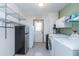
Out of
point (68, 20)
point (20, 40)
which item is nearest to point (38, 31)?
point (20, 40)

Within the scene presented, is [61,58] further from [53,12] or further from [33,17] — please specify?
[33,17]

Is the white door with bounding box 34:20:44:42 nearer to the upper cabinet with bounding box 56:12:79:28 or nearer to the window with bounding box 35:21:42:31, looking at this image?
the window with bounding box 35:21:42:31

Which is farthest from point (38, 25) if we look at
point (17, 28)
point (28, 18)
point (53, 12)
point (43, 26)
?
point (17, 28)

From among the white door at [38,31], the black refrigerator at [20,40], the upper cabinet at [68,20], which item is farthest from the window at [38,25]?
the upper cabinet at [68,20]

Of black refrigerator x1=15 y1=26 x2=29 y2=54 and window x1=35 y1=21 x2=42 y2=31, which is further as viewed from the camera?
window x1=35 y1=21 x2=42 y2=31

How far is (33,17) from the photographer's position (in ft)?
30.4

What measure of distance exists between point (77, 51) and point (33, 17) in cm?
778

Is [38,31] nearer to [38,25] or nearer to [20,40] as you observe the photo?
[38,25]

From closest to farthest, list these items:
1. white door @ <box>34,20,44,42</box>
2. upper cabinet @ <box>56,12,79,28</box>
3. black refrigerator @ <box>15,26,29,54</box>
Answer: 1. upper cabinet @ <box>56,12,79,28</box>
2. black refrigerator @ <box>15,26,29,54</box>
3. white door @ <box>34,20,44,42</box>

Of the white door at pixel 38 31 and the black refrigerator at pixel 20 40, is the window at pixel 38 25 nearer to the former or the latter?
the white door at pixel 38 31

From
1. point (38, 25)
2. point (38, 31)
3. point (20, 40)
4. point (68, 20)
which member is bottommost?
point (20, 40)

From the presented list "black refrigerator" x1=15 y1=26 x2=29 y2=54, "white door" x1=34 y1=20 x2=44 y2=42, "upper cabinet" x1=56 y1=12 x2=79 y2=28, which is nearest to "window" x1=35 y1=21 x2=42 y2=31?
"white door" x1=34 y1=20 x2=44 y2=42

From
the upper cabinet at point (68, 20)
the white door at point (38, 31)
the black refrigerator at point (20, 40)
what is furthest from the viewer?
the white door at point (38, 31)

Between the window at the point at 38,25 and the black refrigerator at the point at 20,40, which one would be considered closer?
the black refrigerator at the point at 20,40
